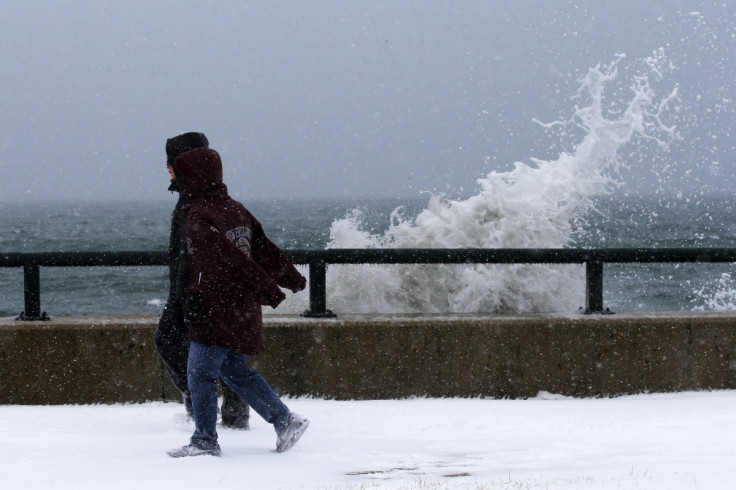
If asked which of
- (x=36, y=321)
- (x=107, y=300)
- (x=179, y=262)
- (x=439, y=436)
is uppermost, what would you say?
(x=179, y=262)

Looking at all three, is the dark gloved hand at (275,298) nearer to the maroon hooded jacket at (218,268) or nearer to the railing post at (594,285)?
the maroon hooded jacket at (218,268)

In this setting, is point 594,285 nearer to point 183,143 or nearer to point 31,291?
point 183,143

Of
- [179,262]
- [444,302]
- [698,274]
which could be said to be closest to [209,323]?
[179,262]

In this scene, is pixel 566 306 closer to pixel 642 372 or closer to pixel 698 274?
pixel 642 372

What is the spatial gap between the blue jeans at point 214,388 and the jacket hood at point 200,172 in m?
0.72

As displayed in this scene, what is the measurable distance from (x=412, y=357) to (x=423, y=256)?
655 mm

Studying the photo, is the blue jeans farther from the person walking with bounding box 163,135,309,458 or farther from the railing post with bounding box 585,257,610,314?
the railing post with bounding box 585,257,610,314

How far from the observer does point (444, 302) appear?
390 inches

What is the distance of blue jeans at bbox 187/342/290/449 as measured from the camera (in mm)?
4395

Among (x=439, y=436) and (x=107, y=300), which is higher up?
(x=439, y=436)

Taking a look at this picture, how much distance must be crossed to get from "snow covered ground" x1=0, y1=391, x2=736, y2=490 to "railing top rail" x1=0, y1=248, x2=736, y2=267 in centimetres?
88

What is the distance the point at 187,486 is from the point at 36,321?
8.00 feet

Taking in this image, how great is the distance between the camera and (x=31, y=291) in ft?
19.0

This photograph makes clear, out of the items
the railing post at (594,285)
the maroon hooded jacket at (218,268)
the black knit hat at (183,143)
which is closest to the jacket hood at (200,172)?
the maroon hooded jacket at (218,268)
